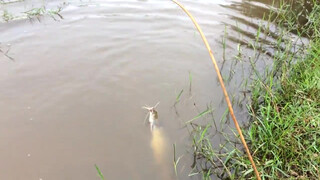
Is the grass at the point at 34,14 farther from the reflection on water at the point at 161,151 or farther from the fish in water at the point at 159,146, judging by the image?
the reflection on water at the point at 161,151

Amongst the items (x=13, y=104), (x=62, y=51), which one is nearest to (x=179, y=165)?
(x=13, y=104)

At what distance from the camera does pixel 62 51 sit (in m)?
4.07

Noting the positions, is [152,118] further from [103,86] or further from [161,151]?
[103,86]

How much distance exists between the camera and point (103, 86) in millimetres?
3459

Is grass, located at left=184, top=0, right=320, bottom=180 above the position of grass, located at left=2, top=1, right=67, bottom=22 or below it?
below

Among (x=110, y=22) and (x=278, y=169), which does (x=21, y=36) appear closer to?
(x=110, y=22)

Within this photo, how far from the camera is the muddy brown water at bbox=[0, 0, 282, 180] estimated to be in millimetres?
2607

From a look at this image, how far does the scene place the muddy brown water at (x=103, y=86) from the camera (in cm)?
261

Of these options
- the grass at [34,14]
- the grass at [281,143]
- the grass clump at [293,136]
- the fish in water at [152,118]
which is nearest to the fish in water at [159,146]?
the fish in water at [152,118]

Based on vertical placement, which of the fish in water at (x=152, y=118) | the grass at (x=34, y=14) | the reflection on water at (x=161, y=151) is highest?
the grass at (x=34, y=14)

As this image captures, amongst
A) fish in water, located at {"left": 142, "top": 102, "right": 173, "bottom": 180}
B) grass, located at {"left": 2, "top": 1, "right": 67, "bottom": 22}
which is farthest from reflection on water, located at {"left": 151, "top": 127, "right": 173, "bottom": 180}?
grass, located at {"left": 2, "top": 1, "right": 67, "bottom": 22}

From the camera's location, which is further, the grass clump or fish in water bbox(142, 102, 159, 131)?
fish in water bbox(142, 102, 159, 131)

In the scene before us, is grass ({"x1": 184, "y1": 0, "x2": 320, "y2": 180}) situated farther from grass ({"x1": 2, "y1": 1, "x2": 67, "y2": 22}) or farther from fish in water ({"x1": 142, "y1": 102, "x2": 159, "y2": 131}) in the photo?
grass ({"x1": 2, "y1": 1, "x2": 67, "y2": 22})

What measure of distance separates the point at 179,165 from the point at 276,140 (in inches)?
33.5
